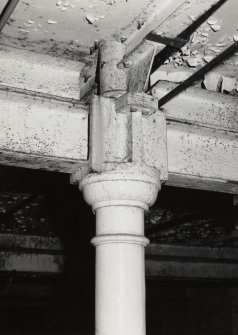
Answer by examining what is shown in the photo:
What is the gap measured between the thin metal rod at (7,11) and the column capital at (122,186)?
882 mm

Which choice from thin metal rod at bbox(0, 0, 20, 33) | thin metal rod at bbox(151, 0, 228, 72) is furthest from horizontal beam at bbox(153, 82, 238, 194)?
thin metal rod at bbox(0, 0, 20, 33)

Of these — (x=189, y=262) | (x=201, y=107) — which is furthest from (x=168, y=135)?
(x=189, y=262)

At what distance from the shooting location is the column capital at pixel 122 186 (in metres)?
2.35

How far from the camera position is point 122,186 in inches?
92.4

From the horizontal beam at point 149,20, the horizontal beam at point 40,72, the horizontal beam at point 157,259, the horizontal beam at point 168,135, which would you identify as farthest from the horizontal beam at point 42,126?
the horizontal beam at point 157,259

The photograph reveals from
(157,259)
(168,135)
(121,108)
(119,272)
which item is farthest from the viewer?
(157,259)

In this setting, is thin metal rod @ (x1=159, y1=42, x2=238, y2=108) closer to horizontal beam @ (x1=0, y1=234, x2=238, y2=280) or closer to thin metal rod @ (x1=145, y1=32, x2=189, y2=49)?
thin metal rod @ (x1=145, y1=32, x2=189, y2=49)

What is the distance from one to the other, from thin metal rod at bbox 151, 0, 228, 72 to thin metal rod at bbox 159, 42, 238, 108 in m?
0.20

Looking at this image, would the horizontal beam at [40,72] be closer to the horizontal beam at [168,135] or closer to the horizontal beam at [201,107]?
the horizontal beam at [168,135]

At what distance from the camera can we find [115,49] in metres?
2.47

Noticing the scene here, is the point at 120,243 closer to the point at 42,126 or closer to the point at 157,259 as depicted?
the point at 42,126

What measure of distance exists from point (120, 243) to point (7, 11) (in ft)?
4.08

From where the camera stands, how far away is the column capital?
2350 mm

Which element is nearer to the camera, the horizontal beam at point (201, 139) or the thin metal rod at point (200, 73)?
the thin metal rod at point (200, 73)
